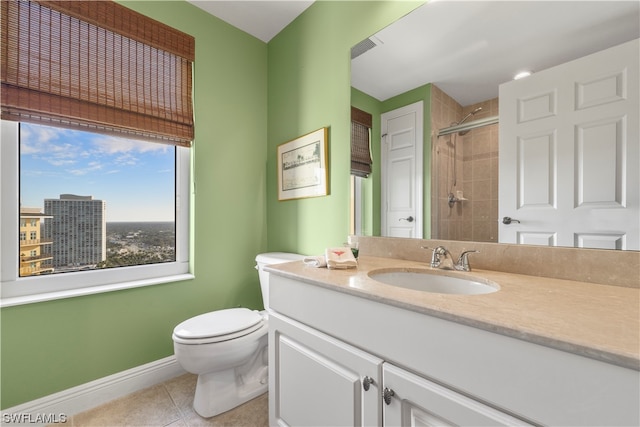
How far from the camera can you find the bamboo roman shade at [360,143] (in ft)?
4.69

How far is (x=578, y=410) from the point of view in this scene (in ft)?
1.48

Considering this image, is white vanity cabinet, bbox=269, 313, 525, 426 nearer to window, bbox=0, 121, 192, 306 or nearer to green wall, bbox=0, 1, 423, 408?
green wall, bbox=0, 1, 423, 408

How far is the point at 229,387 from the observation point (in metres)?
1.39

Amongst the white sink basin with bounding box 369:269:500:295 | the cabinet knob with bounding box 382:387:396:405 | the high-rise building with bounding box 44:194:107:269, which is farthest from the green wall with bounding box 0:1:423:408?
the cabinet knob with bounding box 382:387:396:405

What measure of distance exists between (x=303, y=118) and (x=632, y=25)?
1.46 m

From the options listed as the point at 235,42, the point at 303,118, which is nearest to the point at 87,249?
the point at 303,118

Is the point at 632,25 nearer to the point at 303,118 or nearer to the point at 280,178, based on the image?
the point at 303,118

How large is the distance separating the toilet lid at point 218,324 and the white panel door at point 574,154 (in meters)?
1.26

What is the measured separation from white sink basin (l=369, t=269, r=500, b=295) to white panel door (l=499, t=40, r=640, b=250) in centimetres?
23

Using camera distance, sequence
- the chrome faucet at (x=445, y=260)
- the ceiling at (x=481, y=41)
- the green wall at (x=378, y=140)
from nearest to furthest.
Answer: the ceiling at (x=481, y=41), the chrome faucet at (x=445, y=260), the green wall at (x=378, y=140)

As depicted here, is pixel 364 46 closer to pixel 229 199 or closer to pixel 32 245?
pixel 229 199

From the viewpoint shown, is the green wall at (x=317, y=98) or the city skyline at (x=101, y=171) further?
the green wall at (x=317, y=98)

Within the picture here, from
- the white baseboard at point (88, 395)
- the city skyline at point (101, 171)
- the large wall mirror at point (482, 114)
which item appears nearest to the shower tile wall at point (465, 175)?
the large wall mirror at point (482, 114)

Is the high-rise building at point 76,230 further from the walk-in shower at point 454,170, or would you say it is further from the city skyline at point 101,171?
the walk-in shower at point 454,170
